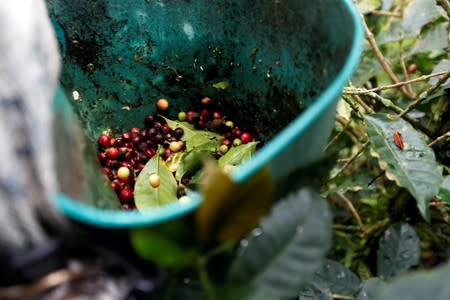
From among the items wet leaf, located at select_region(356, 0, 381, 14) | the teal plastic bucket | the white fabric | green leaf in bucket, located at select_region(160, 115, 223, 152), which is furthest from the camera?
wet leaf, located at select_region(356, 0, 381, 14)

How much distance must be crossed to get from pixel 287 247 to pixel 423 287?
11cm

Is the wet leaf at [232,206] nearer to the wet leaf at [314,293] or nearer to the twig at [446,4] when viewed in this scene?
the wet leaf at [314,293]

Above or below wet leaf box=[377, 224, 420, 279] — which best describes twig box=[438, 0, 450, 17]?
above

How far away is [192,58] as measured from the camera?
41.5 inches

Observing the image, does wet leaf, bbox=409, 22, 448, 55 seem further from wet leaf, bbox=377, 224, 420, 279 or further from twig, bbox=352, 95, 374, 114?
wet leaf, bbox=377, 224, 420, 279

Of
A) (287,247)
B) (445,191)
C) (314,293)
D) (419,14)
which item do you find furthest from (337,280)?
(419,14)

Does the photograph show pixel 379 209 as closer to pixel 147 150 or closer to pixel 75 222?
pixel 147 150

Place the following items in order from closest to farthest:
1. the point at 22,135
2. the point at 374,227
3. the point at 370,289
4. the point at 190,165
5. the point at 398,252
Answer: the point at 22,135
the point at 370,289
the point at 398,252
the point at 190,165
the point at 374,227

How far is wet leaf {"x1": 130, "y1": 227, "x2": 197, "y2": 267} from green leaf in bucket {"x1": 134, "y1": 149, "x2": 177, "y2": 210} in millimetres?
475

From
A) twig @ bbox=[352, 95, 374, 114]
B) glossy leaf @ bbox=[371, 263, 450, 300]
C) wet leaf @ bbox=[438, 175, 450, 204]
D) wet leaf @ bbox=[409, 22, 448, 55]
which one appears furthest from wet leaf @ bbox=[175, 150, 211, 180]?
glossy leaf @ bbox=[371, 263, 450, 300]

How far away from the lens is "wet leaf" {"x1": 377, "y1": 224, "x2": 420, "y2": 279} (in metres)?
0.88

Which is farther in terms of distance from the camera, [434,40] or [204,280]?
[434,40]

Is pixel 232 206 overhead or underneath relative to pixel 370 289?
overhead

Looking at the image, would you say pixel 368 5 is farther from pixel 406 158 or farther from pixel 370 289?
pixel 370 289
